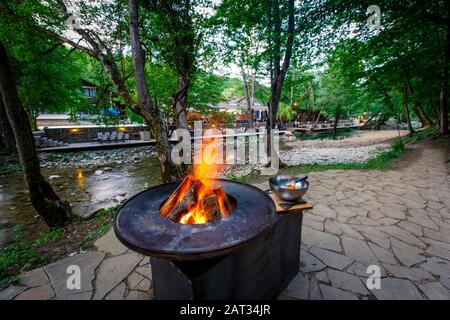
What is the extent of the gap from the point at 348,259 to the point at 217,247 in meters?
2.95

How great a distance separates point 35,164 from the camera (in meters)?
5.24

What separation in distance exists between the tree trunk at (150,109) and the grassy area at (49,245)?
2187 millimetres

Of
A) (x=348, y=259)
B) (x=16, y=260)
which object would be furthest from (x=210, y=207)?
(x=16, y=260)

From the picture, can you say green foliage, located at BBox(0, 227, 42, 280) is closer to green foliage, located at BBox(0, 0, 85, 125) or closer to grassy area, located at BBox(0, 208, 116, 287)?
grassy area, located at BBox(0, 208, 116, 287)

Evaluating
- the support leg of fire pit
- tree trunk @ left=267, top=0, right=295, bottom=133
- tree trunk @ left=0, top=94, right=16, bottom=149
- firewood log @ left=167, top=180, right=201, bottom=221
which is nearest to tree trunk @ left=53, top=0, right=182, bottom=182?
firewood log @ left=167, top=180, right=201, bottom=221

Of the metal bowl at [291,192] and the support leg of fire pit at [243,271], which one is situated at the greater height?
the metal bowl at [291,192]

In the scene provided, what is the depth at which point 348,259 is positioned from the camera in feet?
11.4

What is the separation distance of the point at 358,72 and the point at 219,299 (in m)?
13.7

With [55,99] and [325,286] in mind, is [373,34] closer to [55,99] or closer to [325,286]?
[325,286]

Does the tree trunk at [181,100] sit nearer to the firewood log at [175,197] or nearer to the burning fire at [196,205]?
the firewood log at [175,197]

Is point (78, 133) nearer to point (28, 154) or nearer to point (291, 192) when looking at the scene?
point (28, 154)

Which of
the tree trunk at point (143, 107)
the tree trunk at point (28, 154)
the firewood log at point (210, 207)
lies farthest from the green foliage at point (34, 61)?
the firewood log at point (210, 207)

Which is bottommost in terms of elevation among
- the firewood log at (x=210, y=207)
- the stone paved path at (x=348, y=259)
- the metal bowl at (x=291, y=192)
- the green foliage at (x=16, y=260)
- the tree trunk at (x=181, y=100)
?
the green foliage at (x=16, y=260)

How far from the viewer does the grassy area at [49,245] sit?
363 centimetres
